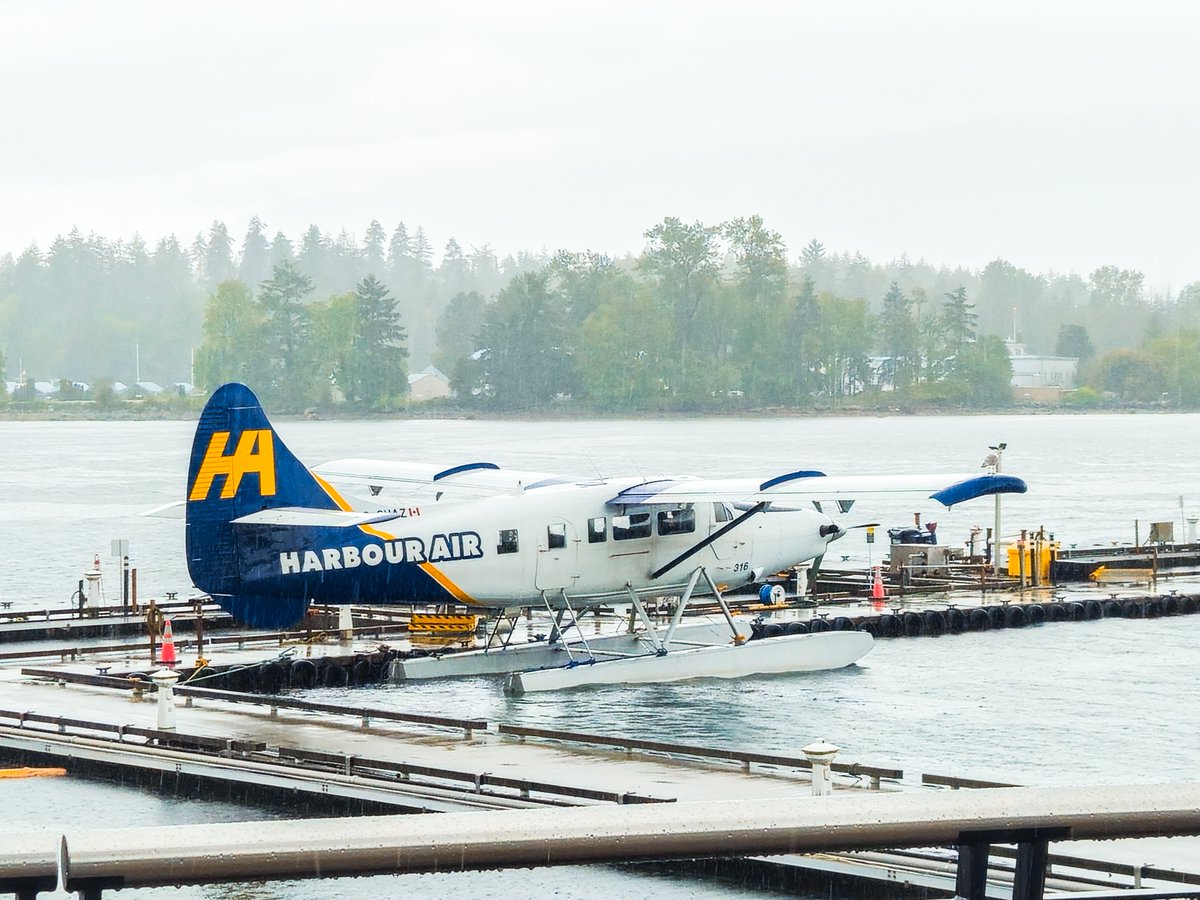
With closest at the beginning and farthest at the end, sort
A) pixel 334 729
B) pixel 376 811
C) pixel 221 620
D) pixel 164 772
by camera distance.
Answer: pixel 376 811, pixel 164 772, pixel 334 729, pixel 221 620

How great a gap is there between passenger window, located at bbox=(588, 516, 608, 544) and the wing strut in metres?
1.11

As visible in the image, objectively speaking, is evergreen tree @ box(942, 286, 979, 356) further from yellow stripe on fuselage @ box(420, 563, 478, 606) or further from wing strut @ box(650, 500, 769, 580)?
yellow stripe on fuselage @ box(420, 563, 478, 606)

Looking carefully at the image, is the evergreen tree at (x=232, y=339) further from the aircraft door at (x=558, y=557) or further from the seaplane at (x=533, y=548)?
the aircraft door at (x=558, y=557)

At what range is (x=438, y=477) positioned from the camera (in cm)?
2862

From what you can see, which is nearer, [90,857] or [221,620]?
[90,857]

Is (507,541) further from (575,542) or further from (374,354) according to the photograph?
(374,354)

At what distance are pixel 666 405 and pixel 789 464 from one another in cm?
7094

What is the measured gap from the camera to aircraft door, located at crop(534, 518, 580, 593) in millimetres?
24109

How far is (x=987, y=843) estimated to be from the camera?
3359 millimetres

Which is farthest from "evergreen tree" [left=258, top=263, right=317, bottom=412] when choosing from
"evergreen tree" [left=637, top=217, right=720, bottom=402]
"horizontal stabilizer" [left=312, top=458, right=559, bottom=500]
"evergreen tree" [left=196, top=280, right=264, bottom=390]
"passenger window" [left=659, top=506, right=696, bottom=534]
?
"passenger window" [left=659, top=506, right=696, bottom=534]

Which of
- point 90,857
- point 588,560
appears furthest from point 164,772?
point 90,857

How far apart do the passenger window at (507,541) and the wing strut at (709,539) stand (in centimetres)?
241

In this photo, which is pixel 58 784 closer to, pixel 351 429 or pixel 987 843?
pixel 987 843

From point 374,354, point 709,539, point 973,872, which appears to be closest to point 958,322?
point 374,354
